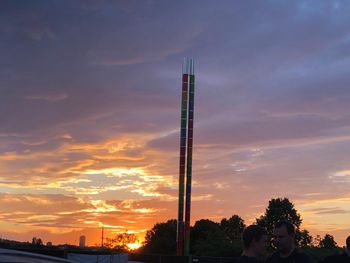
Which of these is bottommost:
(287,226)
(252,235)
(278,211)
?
(252,235)

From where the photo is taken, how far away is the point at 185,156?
50594 mm

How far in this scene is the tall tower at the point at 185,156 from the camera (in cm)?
4934

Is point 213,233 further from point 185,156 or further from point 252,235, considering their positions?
point 252,235

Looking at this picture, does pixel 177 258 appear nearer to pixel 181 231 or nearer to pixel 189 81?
pixel 181 231

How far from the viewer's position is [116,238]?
84.1 metres

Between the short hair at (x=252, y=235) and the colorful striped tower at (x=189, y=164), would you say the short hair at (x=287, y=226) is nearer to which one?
the short hair at (x=252, y=235)

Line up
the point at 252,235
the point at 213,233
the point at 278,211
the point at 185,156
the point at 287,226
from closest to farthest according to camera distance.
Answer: the point at 252,235 → the point at 287,226 → the point at 185,156 → the point at 213,233 → the point at 278,211

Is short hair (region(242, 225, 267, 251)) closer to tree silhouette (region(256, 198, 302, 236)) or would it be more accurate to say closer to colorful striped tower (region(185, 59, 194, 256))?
colorful striped tower (region(185, 59, 194, 256))

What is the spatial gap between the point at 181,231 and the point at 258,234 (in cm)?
4507

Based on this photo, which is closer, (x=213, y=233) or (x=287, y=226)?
(x=287, y=226)

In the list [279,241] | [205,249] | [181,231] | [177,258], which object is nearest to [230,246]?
[205,249]

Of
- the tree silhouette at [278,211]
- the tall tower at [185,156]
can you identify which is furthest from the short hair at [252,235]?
the tree silhouette at [278,211]

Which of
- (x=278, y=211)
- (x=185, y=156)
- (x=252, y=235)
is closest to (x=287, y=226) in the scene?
(x=252, y=235)

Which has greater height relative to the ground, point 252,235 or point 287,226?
point 287,226
